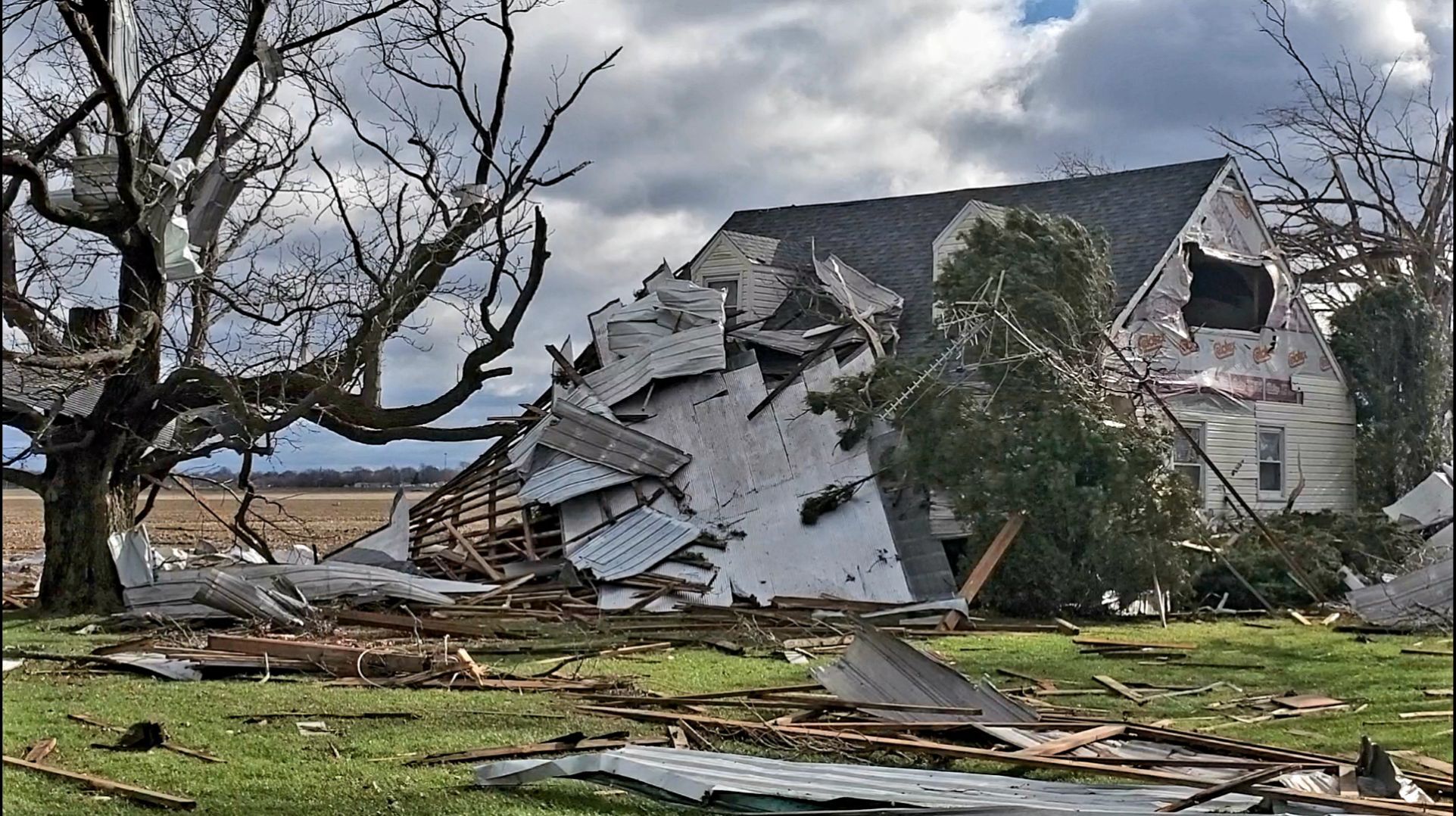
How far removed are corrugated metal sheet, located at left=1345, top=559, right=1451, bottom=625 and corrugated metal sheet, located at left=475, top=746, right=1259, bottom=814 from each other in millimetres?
A: 1144

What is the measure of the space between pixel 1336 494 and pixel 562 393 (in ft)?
26.7

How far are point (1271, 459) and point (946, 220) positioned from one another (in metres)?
6.30

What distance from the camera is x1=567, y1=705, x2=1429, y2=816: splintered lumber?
438cm

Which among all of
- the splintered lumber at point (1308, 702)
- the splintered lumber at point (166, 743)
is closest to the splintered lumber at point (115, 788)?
the splintered lumber at point (166, 743)

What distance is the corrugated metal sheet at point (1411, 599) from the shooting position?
4.95 metres

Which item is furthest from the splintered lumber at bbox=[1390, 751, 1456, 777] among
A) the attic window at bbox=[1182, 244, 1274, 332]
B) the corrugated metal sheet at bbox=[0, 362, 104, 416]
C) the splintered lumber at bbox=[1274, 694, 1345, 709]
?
the corrugated metal sheet at bbox=[0, 362, 104, 416]

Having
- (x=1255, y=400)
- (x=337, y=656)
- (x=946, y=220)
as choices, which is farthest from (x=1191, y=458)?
(x=337, y=656)

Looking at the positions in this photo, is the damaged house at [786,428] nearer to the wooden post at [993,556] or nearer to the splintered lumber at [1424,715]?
the wooden post at [993,556]

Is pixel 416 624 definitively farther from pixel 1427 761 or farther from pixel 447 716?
pixel 1427 761

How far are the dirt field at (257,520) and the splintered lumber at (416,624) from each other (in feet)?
10.8

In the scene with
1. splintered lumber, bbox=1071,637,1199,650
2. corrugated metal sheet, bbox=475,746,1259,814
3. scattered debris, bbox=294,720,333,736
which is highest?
splintered lumber, bbox=1071,637,1199,650

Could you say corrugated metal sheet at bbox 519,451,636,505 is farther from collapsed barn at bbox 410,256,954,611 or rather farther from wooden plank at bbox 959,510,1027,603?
wooden plank at bbox 959,510,1027,603

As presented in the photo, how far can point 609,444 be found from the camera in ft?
44.5

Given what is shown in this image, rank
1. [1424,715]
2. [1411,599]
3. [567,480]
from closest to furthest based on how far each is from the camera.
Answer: [1411,599] < [1424,715] < [567,480]
